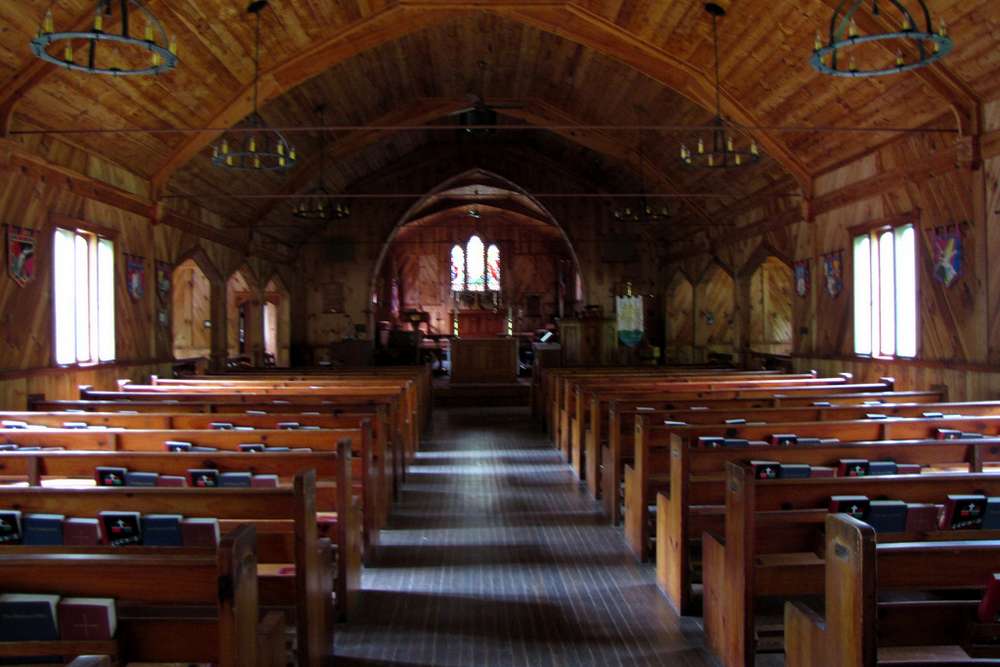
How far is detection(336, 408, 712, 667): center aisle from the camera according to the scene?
13.1 ft

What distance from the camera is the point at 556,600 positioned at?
4738 mm

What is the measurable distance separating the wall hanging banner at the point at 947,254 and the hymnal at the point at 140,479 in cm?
784

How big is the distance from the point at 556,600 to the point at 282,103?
11.0 m

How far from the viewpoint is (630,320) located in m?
18.9

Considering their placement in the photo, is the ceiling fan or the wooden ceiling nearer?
the wooden ceiling

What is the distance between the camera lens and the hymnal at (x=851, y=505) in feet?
11.1

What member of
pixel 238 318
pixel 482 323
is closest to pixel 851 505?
pixel 482 323

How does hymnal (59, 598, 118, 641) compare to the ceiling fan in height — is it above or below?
below

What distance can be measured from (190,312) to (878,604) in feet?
66.5

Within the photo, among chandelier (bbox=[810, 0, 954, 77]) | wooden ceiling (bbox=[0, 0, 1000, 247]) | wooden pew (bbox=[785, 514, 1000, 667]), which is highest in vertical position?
wooden ceiling (bbox=[0, 0, 1000, 247])

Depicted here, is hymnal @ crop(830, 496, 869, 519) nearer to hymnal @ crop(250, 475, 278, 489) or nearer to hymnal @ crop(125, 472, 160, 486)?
hymnal @ crop(250, 475, 278, 489)

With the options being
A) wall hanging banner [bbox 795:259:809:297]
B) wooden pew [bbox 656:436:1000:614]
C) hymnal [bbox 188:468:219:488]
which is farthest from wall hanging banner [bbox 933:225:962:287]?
hymnal [bbox 188:468:219:488]

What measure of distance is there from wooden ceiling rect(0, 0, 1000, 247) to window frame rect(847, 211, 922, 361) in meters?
1.04

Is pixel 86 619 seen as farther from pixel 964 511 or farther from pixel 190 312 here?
pixel 190 312
